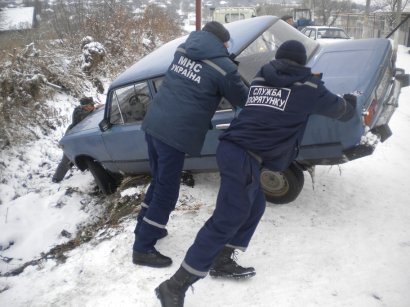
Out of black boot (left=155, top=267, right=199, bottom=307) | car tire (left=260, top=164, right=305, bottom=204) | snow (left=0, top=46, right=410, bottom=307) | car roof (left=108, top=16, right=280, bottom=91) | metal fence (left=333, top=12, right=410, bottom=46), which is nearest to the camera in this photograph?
black boot (left=155, top=267, right=199, bottom=307)

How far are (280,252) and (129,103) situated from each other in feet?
7.57

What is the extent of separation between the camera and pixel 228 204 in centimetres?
247

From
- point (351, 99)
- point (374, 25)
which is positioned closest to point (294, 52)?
point (351, 99)

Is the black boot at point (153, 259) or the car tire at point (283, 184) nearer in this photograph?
the black boot at point (153, 259)

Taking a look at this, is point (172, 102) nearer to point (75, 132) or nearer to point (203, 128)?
point (203, 128)

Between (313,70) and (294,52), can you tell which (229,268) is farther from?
(313,70)

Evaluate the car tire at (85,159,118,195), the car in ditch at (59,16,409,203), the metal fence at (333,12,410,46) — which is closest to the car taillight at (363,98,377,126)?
the car in ditch at (59,16,409,203)

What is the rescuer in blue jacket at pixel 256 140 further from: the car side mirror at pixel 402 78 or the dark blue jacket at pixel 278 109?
the car side mirror at pixel 402 78

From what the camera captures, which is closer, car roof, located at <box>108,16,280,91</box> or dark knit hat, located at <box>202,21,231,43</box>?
dark knit hat, located at <box>202,21,231,43</box>

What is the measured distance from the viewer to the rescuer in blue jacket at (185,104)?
8.72 ft

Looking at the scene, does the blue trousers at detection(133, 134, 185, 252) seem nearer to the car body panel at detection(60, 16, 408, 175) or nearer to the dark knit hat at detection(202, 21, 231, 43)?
the car body panel at detection(60, 16, 408, 175)

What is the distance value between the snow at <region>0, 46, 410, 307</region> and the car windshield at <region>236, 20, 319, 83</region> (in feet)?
4.67

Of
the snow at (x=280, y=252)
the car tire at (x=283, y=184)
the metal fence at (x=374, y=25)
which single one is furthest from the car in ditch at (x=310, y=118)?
the metal fence at (x=374, y=25)

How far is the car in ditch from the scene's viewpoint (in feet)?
10.6
